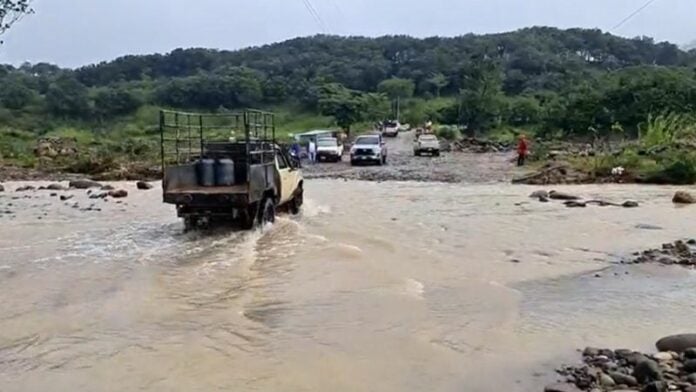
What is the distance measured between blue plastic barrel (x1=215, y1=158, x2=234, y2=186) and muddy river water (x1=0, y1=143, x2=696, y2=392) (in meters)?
1.08

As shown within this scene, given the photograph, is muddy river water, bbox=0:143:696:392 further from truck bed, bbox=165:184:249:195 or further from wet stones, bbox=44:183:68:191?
wet stones, bbox=44:183:68:191

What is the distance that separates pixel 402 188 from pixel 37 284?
57.7 ft

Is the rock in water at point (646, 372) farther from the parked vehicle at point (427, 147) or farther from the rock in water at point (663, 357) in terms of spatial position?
the parked vehicle at point (427, 147)

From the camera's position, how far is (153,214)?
19.0m

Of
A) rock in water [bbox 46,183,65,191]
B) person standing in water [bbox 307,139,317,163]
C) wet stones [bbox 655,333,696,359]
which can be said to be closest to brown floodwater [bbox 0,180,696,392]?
wet stones [bbox 655,333,696,359]

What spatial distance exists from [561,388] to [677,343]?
6.33 feet

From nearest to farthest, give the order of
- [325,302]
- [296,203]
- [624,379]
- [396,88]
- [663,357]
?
1. [624,379]
2. [663,357]
3. [325,302]
4. [296,203]
5. [396,88]

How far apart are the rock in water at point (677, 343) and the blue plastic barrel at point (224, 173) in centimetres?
959

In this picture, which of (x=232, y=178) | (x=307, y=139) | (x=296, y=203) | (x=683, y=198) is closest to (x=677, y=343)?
(x=232, y=178)

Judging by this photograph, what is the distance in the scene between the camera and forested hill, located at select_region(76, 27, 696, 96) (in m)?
91.1

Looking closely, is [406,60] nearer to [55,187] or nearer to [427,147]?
[427,147]

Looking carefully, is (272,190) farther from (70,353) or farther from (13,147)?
(13,147)

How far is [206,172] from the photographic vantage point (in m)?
15.4

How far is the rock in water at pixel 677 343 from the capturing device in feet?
24.4
